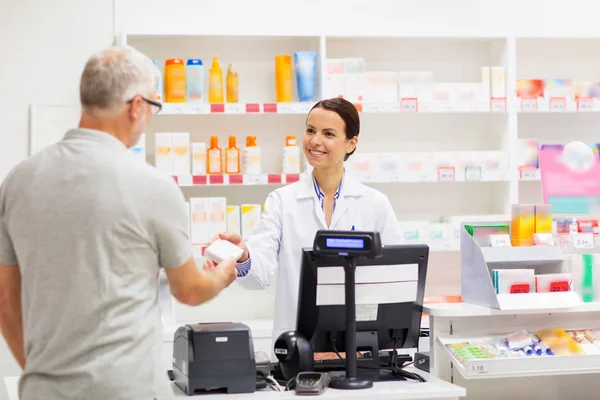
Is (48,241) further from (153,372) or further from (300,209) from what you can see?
(300,209)

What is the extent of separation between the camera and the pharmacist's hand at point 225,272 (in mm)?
2124

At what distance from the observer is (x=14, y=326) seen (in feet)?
6.60

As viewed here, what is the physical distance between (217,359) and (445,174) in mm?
2549

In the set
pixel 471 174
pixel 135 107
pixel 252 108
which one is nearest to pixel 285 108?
pixel 252 108

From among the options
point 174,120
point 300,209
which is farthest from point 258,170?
point 300,209

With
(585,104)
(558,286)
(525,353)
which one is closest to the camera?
(525,353)

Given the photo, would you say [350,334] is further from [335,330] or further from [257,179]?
[257,179]

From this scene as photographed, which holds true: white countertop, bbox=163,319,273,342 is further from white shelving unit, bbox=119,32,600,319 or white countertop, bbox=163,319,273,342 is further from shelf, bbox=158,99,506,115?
shelf, bbox=158,99,506,115

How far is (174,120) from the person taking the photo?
4.68m

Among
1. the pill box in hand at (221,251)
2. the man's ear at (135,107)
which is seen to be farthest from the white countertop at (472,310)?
the man's ear at (135,107)

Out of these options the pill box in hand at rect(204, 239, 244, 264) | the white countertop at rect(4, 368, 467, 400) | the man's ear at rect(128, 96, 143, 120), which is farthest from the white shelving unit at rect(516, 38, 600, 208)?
the man's ear at rect(128, 96, 143, 120)

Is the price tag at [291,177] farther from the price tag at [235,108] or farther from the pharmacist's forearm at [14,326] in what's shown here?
the pharmacist's forearm at [14,326]

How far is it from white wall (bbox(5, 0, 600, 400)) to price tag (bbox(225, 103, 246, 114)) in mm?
415

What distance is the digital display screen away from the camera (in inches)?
91.7
